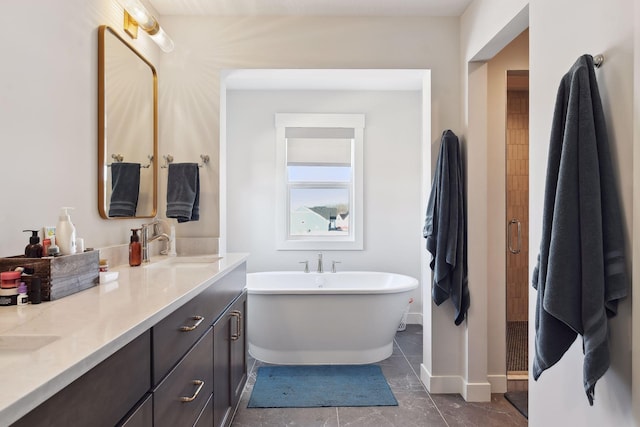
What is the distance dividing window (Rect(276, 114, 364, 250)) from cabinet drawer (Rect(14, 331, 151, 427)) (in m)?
2.80

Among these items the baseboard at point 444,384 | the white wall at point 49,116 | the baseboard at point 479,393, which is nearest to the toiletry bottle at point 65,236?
the white wall at point 49,116

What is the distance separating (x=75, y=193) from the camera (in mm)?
1656

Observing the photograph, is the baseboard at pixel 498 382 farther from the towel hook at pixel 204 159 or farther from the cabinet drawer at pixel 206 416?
the towel hook at pixel 204 159

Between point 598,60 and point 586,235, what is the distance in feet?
1.93

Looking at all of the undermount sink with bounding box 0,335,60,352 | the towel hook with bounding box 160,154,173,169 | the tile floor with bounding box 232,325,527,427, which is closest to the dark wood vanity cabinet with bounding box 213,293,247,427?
the tile floor with bounding box 232,325,527,427

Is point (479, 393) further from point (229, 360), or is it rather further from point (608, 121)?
point (608, 121)

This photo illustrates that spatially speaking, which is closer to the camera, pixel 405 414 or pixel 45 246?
pixel 45 246

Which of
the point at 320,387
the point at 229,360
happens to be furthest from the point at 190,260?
the point at 320,387

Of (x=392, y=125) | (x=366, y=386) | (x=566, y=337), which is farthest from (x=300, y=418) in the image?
(x=392, y=125)

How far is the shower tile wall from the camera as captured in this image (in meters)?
3.75

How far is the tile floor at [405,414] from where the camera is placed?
2145 mm

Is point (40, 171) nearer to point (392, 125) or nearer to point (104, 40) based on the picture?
point (104, 40)

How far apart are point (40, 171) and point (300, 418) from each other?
183 cm

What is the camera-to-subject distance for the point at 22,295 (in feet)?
3.78
